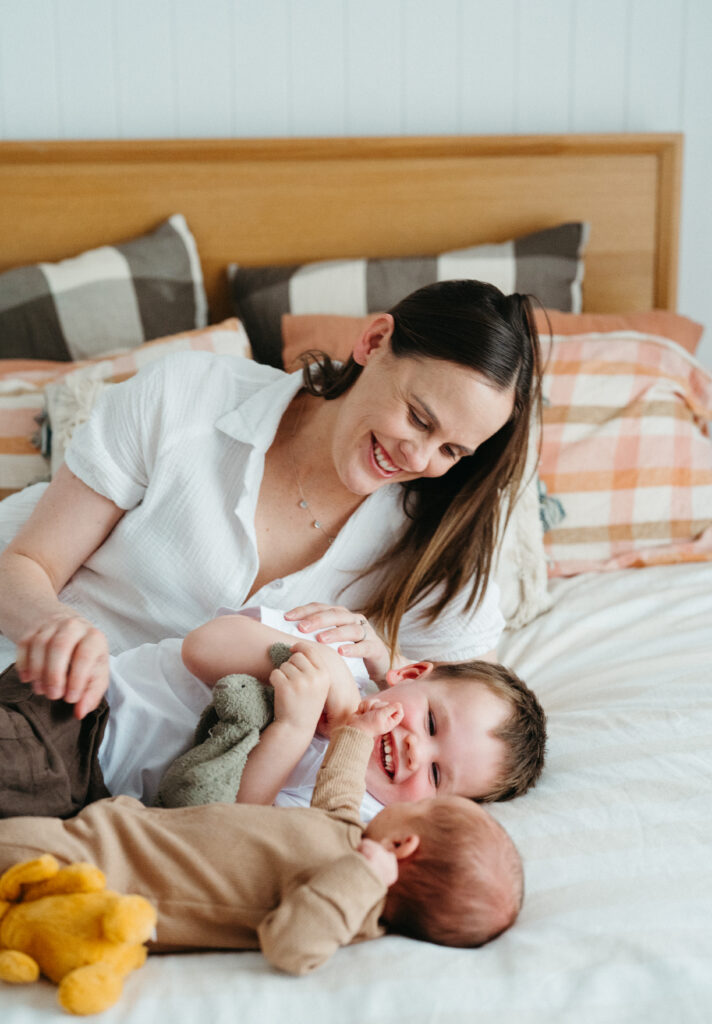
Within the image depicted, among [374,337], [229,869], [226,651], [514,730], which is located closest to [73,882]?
[229,869]

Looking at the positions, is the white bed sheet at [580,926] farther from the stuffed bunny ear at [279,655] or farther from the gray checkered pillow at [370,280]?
the gray checkered pillow at [370,280]

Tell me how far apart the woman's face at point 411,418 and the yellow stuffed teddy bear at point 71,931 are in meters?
0.69

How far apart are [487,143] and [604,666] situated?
1451 millimetres

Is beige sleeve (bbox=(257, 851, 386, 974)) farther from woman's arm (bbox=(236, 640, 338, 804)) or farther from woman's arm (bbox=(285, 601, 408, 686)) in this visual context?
woman's arm (bbox=(285, 601, 408, 686))

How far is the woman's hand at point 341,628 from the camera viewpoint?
131 cm

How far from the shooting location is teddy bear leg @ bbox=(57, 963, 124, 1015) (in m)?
0.75

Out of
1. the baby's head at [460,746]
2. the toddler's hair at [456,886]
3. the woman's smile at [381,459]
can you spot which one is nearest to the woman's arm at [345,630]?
the baby's head at [460,746]

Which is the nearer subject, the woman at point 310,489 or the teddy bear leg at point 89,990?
the teddy bear leg at point 89,990

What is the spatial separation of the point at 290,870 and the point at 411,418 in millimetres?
644

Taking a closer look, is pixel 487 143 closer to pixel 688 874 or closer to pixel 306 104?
pixel 306 104

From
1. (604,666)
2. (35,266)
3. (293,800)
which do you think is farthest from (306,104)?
(293,800)

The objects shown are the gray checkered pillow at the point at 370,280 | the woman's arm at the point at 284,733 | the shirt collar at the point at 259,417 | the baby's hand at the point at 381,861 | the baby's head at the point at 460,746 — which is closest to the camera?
the baby's hand at the point at 381,861

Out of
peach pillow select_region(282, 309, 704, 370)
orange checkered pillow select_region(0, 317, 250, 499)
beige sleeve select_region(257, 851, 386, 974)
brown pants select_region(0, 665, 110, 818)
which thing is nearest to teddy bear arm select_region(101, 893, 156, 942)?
beige sleeve select_region(257, 851, 386, 974)

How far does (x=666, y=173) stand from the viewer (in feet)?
8.20
